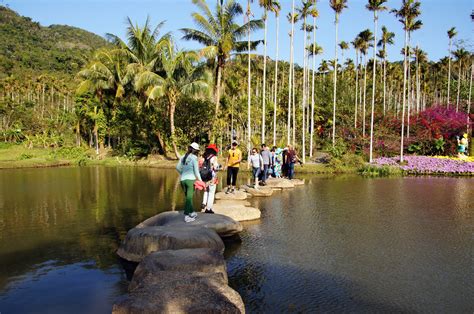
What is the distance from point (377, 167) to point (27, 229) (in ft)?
64.0

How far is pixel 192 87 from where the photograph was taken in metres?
29.8

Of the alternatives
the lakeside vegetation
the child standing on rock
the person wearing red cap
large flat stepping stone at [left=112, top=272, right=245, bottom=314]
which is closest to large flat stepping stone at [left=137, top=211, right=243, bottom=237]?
the person wearing red cap

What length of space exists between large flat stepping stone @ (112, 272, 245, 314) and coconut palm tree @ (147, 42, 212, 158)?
84.9ft

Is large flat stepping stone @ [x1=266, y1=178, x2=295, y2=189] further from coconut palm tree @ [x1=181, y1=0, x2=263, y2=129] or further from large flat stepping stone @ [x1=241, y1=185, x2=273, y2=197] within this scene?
coconut palm tree @ [x1=181, y1=0, x2=263, y2=129]

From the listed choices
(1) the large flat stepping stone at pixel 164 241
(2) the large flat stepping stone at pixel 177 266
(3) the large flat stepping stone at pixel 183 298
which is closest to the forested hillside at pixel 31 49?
(1) the large flat stepping stone at pixel 164 241

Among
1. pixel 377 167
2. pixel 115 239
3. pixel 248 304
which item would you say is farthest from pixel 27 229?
pixel 377 167

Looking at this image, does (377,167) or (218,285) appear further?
(377,167)

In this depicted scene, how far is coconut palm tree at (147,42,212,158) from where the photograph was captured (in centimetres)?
3003

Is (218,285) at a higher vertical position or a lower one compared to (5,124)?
lower

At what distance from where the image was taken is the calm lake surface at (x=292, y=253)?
548cm

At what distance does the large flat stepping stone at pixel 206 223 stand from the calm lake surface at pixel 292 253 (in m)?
0.37

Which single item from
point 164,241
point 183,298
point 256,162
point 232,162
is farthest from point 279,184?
point 183,298

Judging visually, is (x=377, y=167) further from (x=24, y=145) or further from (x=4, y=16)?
(x=4, y=16)

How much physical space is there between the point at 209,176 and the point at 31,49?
9825cm
